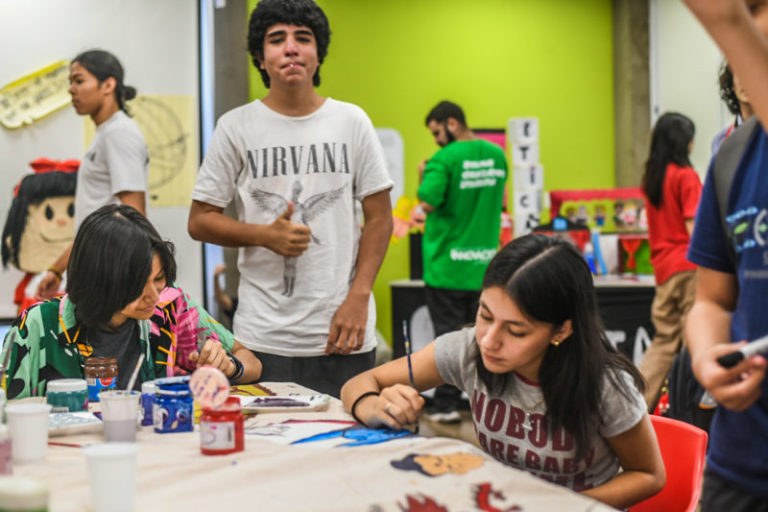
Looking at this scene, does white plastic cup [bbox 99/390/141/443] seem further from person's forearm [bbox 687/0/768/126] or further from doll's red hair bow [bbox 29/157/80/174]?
doll's red hair bow [bbox 29/157/80/174]

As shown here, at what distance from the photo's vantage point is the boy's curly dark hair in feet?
7.59

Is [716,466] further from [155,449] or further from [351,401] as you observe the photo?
[155,449]

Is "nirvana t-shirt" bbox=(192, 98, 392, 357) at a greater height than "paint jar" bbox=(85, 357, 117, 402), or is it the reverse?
"nirvana t-shirt" bbox=(192, 98, 392, 357)

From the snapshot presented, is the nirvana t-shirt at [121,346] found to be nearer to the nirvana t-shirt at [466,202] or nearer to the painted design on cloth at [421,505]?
the painted design on cloth at [421,505]

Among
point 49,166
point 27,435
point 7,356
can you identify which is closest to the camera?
point 27,435

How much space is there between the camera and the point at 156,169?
4262mm

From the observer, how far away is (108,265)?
6.05 ft

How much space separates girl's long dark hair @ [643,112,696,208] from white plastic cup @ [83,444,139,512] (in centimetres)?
343

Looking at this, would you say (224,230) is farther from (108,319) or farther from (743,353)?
(743,353)

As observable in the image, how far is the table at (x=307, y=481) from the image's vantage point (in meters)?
1.07

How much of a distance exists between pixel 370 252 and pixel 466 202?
6.94ft

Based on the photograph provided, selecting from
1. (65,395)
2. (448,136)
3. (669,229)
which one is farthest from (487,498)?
(448,136)

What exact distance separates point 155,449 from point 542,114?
5139mm

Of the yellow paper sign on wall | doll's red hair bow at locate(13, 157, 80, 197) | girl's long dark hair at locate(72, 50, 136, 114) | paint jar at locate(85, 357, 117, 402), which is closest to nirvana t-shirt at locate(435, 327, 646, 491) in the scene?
paint jar at locate(85, 357, 117, 402)
